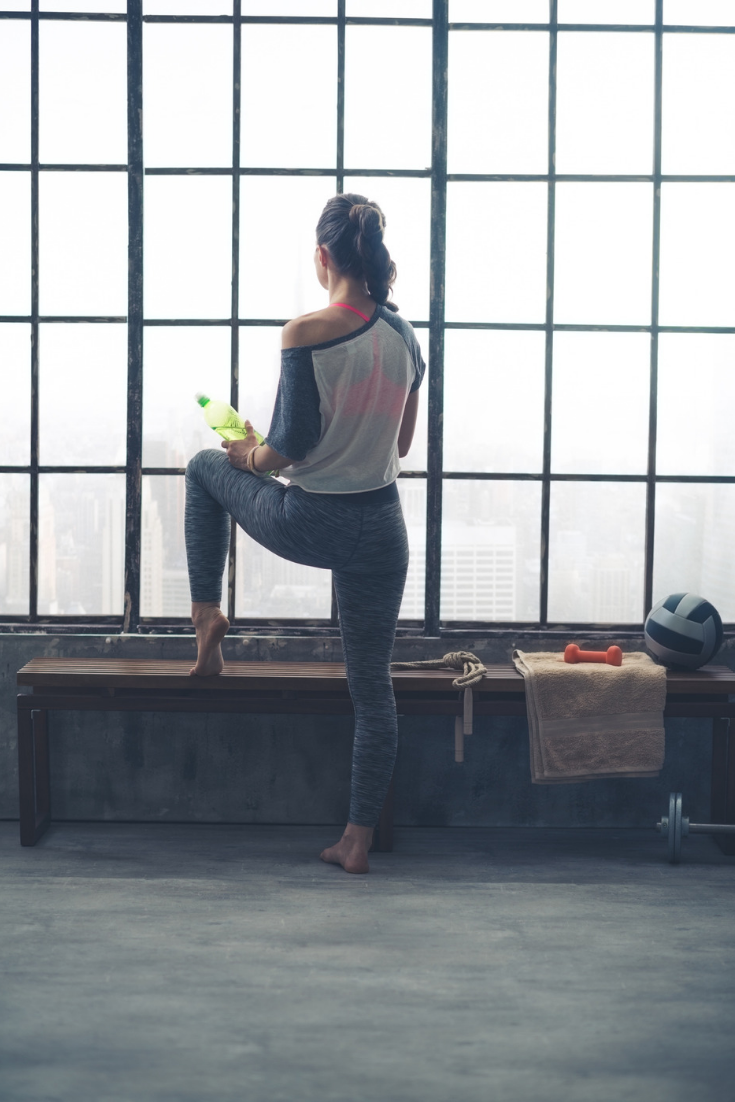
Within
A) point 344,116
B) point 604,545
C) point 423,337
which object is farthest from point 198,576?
point 344,116

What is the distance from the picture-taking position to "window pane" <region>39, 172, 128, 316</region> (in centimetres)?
347

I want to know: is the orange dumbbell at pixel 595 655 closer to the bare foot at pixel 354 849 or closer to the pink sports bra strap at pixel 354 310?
the bare foot at pixel 354 849

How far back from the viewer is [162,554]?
3557mm

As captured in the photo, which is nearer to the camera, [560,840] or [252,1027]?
[252,1027]

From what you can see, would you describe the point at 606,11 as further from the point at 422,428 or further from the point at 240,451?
the point at 240,451

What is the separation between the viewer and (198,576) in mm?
3000

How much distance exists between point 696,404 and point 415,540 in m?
1.09

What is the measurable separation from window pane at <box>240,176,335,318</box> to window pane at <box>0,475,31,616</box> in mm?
1027

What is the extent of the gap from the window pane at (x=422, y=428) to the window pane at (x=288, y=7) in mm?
1133

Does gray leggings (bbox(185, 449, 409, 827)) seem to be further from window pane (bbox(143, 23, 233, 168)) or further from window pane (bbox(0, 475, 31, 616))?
window pane (bbox(143, 23, 233, 168))

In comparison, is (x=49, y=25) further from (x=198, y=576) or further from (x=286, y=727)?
(x=286, y=727)

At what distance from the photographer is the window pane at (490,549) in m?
3.54

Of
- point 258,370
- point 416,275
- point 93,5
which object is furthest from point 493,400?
point 93,5

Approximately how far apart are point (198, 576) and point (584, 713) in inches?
48.7
